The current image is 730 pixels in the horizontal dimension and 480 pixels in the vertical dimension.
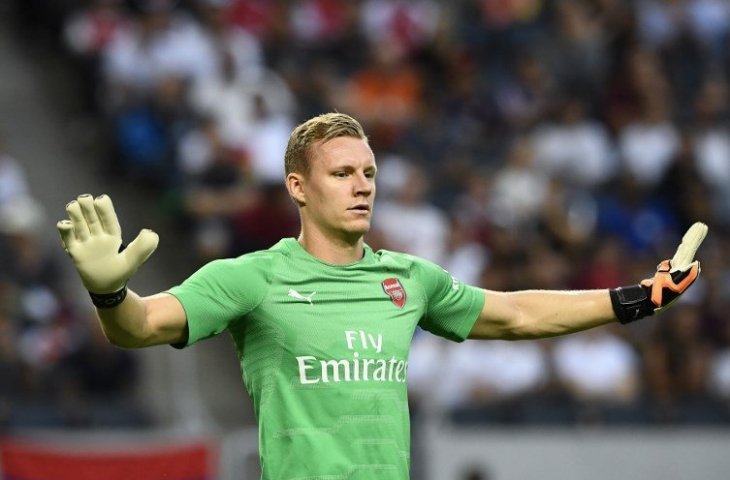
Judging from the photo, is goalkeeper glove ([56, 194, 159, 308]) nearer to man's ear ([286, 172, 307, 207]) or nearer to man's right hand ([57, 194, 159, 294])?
man's right hand ([57, 194, 159, 294])

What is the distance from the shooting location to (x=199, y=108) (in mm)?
13641

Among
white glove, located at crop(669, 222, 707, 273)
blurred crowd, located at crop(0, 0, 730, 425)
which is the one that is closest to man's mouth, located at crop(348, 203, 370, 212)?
white glove, located at crop(669, 222, 707, 273)

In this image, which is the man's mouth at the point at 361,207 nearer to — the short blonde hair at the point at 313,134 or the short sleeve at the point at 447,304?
the short blonde hair at the point at 313,134

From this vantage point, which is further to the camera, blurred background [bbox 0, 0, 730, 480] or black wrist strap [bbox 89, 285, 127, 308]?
blurred background [bbox 0, 0, 730, 480]

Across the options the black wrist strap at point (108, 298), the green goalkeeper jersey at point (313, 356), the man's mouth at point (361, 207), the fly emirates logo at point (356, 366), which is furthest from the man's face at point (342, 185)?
the black wrist strap at point (108, 298)

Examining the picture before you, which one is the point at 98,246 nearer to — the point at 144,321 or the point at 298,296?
the point at 144,321

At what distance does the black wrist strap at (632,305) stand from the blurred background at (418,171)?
16.8ft

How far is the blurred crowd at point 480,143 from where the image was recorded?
1183 cm

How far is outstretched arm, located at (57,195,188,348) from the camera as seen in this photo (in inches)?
178

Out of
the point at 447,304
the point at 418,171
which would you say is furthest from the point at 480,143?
the point at 447,304

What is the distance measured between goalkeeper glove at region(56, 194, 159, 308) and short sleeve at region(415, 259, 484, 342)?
1.29 meters

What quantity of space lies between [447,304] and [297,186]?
735 mm

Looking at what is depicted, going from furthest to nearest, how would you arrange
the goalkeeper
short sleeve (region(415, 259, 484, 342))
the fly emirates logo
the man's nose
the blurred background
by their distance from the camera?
the blurred background < short sleeve (region(415, 259, 484, 342)) < the man's nose < the fly emirates logo < the goalkeeper

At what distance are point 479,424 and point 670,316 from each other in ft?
7.23
